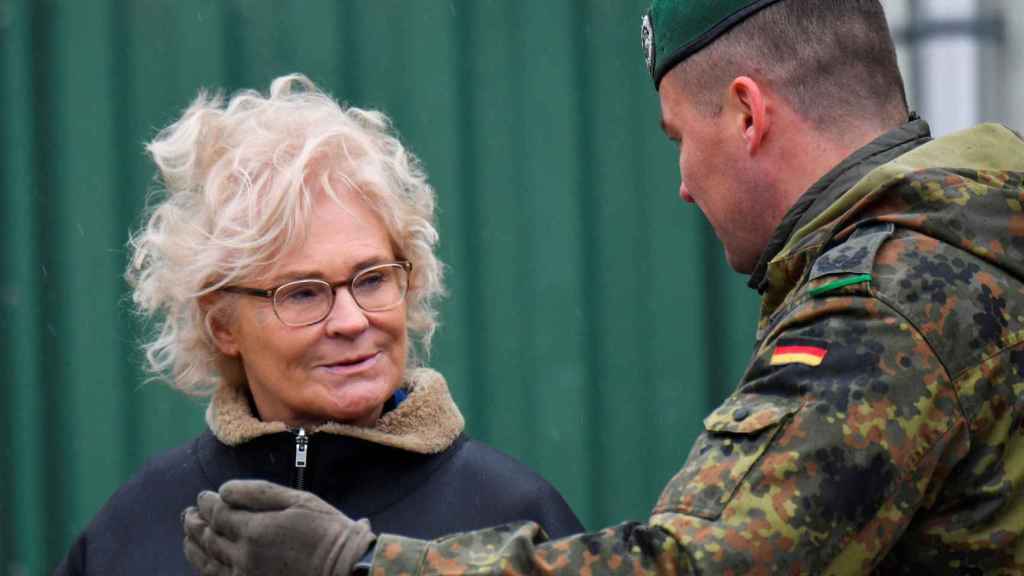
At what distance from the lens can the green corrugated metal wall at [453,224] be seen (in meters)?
3.58

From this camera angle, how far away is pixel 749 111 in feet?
6.54

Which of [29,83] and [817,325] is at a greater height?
[29,83]

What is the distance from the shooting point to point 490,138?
364 cm

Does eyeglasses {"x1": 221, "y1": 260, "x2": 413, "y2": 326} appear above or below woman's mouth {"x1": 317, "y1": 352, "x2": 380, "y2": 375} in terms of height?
above

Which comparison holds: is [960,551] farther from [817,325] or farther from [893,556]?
[817,325]

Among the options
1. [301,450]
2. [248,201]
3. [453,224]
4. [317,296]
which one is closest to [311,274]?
[317,296]

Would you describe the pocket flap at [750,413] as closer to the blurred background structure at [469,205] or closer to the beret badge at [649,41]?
the beret badge at [649,41]

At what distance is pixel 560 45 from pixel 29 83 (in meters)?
1.39

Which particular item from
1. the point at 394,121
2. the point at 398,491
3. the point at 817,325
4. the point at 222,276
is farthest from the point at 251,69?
the point at 817,325

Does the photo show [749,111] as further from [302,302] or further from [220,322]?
[220,322]

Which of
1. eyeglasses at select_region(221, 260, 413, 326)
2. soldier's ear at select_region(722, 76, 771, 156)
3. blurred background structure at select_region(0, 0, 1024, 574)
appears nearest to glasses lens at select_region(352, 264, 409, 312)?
eyeglasses at select_region(221, 260, 413, 326)

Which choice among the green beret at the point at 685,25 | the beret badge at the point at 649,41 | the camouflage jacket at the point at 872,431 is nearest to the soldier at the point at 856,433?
the camouflage jacket at the point at 872,431

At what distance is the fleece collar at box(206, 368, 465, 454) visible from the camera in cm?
238

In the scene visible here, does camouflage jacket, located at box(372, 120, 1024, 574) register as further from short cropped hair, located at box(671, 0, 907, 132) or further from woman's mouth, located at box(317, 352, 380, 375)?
woman's mouth, located at box(317, 352, 380, 375)
